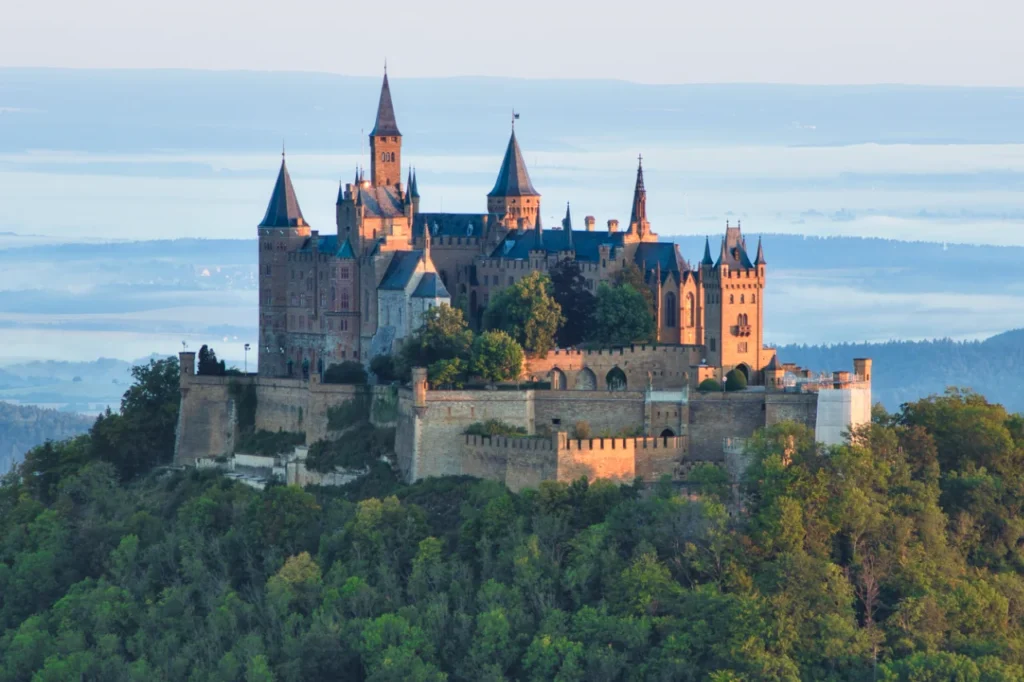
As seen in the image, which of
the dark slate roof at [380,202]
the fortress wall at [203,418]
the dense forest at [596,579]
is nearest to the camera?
the dense forest at [596,579]

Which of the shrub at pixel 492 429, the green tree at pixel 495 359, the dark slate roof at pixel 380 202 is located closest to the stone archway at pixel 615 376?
the green tree at pixel 495 359

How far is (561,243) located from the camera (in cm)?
8200

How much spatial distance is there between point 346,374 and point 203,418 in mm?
5510

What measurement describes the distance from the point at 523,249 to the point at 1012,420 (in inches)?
707

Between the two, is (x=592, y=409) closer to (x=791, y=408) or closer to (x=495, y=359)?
(x=495, y=359)

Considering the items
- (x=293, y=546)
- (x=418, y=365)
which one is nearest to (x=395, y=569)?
(x=293, y=546)

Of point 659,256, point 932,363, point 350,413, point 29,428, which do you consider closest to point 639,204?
point 659,256

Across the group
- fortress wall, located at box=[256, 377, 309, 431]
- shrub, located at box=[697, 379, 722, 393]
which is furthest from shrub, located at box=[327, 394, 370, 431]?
shrub, located at box=[697, 379, 722, 393]

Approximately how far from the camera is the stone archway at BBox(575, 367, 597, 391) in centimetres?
7669

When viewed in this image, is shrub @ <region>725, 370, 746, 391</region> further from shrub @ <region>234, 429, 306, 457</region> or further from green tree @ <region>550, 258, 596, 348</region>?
shrub @ <region>234, 429, 306, 457</region>

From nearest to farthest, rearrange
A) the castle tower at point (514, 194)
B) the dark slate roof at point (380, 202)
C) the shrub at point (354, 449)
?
the shrub at point (354, 449) < the dark slate roof at point (380, 202) < the castle tower at point (514, 194)

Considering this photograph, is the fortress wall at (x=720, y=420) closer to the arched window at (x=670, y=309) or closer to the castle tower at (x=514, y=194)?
the arched window at (x=670, y=309)

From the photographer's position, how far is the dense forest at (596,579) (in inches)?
2498

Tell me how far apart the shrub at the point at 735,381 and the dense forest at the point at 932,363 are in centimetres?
6596
